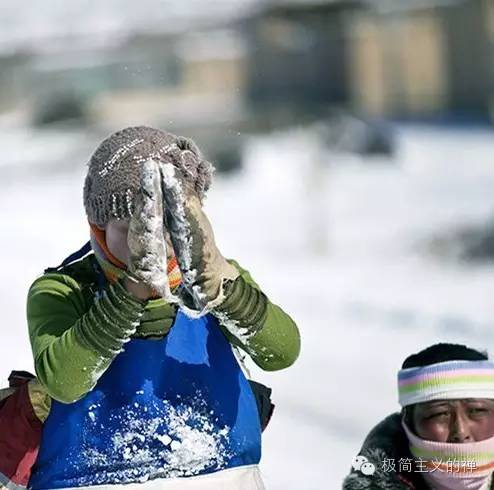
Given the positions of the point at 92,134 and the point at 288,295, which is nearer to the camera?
the point at 288,295

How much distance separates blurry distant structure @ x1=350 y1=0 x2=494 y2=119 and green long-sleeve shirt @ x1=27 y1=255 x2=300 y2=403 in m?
27.2

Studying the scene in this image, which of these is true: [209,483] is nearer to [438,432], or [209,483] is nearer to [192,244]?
[192,244]

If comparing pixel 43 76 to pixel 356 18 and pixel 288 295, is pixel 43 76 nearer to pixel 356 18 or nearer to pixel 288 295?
pixel 356 18

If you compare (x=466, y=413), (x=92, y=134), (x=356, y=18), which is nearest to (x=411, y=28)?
(x=356, y=18)

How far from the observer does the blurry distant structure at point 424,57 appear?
2953 centimetres

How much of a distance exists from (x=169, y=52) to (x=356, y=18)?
14.2 ft

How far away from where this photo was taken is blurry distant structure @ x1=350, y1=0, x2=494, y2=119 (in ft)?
96.9

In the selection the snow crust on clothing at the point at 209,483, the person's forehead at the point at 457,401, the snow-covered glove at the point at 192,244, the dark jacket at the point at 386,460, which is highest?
the snow-covered glove at the point at 192,244

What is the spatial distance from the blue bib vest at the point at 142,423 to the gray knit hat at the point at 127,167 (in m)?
0.21

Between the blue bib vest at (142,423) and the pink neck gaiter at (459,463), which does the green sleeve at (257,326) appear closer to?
the blue bib vest at (142,423)

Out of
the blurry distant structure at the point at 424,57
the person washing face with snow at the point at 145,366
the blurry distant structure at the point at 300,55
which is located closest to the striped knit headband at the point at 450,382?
the person washing face with snow at the point at 145,366

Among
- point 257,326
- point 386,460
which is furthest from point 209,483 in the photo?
point 386,460

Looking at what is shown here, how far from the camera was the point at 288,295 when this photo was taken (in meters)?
10.4

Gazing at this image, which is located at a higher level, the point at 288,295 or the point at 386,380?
the point at 386,380
